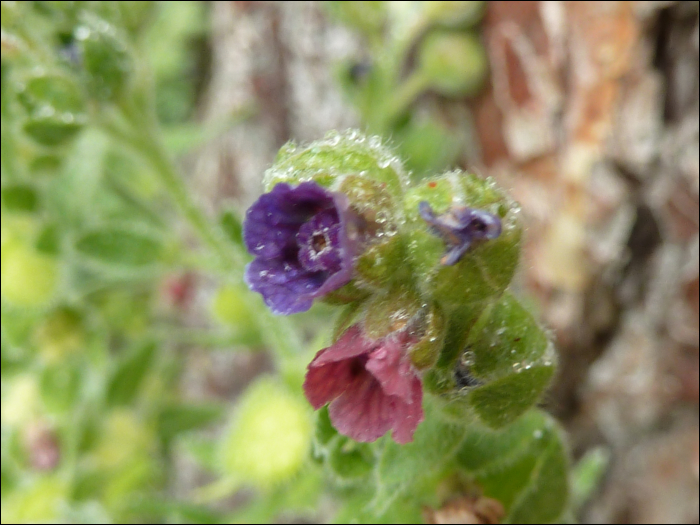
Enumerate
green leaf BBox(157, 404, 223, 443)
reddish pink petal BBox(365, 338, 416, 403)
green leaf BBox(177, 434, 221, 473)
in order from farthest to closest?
1. green leaf BBox(157, 404, 223, 443)
2. green leaf BBox(177, 434, 221, 473)
3. reddish pink petal BBox(365, 338, 416, 403)

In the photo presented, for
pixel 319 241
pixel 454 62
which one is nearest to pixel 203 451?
pixel 319 241

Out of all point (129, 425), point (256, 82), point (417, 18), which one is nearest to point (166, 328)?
point (129, 425)

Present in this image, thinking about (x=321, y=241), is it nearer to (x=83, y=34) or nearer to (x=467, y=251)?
(x=467, y=251)

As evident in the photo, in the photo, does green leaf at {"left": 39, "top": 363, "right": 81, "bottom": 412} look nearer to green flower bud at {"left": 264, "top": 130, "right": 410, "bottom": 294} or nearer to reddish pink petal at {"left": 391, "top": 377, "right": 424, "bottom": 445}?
green flower bud at {"left": 264, "top": 130, "right": 410, "bottom": 294}

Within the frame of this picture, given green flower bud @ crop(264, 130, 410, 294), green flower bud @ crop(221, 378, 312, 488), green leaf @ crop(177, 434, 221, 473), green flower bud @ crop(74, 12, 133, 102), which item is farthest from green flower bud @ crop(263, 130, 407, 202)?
green leaf @ crop(177, 434, 221, 473)

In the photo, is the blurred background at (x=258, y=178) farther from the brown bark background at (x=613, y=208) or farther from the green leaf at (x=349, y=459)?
the green leaf at (x=349, y=459)

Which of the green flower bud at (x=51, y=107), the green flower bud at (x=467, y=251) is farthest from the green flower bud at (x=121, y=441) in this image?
the green flower bud at (x=467, y=251)

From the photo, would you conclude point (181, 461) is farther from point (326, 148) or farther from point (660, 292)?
point (326, 148)
